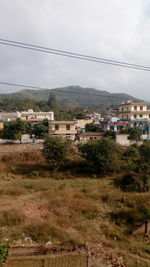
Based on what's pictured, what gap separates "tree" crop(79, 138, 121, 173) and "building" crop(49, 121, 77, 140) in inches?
432

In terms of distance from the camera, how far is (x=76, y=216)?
11258 millimetres

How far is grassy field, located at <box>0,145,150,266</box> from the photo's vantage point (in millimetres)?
8859

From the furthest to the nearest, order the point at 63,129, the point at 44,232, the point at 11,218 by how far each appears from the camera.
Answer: the point at 63,129 → the point at 11,218 → the point at 44,232

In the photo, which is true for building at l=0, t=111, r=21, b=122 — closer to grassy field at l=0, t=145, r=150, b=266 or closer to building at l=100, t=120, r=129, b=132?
building at l=100, t=120, r=129, b=132

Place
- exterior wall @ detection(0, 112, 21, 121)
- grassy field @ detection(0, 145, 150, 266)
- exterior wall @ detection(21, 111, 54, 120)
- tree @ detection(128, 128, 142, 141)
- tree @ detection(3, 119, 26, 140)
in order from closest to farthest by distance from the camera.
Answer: grassy field @ detection(0, 145, 150, 266)
tree @ detection(128, 128, 142, 141)
tree @ detection(3, 119, 26, 140)
exterior wall @ detection(21, 111, 54, 120)
exterior wall @ detection(0, 112, 21, 121)

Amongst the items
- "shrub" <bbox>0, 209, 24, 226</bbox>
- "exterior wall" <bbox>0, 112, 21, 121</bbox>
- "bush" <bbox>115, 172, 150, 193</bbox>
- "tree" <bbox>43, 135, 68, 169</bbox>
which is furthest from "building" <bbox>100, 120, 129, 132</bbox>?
"shrub" <bbox>0, 209, 24, 226</bbox>

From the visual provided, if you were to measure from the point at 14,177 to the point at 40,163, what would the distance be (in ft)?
13.4

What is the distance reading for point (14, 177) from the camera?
18.5 m

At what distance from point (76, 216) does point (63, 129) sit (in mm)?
20431

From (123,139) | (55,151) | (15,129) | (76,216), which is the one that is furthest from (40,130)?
(76,216)

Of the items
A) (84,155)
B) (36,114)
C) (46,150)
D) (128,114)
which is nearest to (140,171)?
(84,155)

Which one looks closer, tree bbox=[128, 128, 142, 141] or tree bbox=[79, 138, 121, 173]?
tree bbox=[79, 138, 121, 173]

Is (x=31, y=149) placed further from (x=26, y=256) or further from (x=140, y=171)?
(x=26, y=256)

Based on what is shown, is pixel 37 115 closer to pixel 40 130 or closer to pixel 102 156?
pixel 40 130
